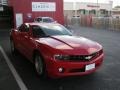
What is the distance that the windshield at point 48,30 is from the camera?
25.0 ft

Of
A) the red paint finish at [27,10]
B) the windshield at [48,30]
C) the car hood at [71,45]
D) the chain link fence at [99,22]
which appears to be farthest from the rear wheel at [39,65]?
the red paint finish at [27,10]

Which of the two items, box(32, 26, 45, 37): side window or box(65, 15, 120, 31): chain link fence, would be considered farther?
box(65, 15, 120, 31): chain link fence

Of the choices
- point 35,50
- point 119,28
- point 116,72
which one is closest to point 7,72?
point 35,50

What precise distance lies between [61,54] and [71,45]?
523 mm

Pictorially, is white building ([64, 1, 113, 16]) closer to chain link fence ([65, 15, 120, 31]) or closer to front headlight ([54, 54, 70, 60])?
chain link fence ([65, 15, 120, 31])

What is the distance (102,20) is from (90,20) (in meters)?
4.97

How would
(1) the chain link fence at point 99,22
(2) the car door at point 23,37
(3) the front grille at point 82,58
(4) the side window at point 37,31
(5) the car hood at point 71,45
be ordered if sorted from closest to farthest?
(3) the front grille at point 82,58 < (5) the car hood at point 71,45 < (4) the side window at point 37,31 < (2) the car door at point 23,37 < (1) the chain link fence at point 99,22

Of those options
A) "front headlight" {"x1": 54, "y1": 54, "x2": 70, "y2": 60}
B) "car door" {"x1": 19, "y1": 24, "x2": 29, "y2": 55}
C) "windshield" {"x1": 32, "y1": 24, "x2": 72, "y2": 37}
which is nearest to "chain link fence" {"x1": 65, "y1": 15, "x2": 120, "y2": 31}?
"car door" {"x1": 19, "y1": 24, "x2": 29, "y2": 55}

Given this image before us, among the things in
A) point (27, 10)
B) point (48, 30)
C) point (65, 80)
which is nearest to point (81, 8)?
point (27, 10)

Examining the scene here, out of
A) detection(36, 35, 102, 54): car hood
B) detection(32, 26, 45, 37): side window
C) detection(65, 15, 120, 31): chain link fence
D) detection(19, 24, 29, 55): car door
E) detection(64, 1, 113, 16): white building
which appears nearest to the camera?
detection(36, 35, 102, 54): car hood

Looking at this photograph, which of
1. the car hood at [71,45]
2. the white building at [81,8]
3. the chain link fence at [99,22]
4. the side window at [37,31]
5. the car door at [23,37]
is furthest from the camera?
the white building at [81,8]

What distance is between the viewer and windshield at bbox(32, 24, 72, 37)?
25.0 ft

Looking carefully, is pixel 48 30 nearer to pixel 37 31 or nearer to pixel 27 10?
pixel 37 31

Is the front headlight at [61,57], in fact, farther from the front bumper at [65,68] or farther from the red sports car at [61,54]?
the front bumper at [65,68]
